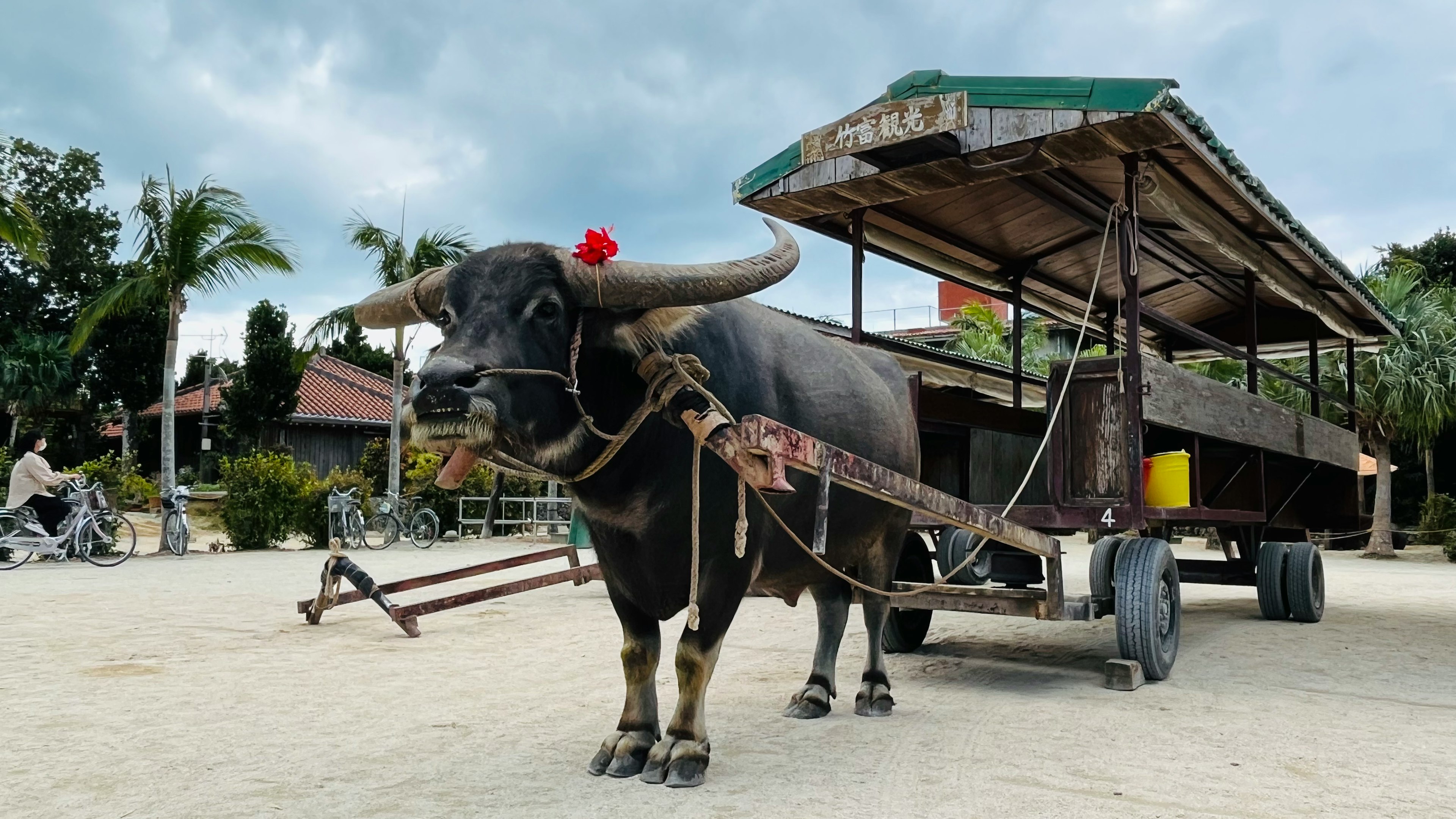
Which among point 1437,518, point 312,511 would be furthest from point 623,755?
point 1437,518

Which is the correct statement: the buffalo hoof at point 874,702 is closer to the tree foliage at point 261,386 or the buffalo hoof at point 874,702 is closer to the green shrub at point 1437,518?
the green shrub at point 1437,518

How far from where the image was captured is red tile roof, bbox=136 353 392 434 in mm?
27547

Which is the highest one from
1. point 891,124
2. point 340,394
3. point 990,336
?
point 990,336

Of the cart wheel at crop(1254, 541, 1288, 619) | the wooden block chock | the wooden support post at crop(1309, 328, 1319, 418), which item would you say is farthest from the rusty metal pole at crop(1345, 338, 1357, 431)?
the wooden block chock

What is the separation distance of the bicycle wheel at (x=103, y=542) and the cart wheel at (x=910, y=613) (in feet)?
33.9

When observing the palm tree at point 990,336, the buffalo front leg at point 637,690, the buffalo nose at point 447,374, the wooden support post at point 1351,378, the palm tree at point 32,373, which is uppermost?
the palm tree at point 990,336

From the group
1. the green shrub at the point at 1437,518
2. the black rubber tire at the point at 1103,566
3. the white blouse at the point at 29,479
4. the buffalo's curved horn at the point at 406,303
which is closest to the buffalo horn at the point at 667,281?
the buffalo's curved horn at the point at 406,303

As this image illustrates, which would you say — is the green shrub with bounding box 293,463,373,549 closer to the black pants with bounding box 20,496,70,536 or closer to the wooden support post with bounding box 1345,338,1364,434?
the black pants with bounding box 20,496,70,536

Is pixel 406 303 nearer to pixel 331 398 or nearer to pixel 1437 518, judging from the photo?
pixel 1437 518

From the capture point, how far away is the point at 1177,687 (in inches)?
189

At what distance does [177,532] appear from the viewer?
44.9 ft

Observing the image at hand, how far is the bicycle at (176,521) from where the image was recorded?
13.6 m

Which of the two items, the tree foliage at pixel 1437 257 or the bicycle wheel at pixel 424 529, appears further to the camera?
the tree foliage at pixel 1437 257

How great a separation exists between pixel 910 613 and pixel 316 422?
24452mm
